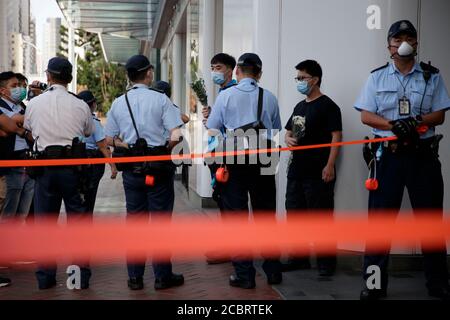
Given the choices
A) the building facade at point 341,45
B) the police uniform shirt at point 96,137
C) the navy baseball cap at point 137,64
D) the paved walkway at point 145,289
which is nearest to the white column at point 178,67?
the building facade at point 341,45

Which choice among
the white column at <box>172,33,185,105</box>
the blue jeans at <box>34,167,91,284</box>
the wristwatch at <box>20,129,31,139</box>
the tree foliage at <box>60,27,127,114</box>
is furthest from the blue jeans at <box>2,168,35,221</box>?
the tree foliage at <box>60,27,127,114</box>

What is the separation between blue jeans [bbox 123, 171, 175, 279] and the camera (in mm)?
5570

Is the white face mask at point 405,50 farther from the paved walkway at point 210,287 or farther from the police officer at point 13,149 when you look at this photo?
the police officer at point 13,149

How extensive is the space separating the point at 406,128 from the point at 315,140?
135 cm

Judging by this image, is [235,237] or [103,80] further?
[103,80]

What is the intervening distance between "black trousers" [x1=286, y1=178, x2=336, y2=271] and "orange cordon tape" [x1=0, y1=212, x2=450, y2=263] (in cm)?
9

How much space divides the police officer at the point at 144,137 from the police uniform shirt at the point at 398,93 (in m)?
1.72

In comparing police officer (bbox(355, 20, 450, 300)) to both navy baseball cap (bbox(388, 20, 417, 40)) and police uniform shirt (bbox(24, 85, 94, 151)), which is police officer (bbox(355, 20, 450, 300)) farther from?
police uniform shirt (bbox(24, 85, 94, 151))

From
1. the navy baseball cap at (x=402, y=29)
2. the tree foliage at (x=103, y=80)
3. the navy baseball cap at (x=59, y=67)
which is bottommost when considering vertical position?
the navy baseball cap at (x=59, y=67)

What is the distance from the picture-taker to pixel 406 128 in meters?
4.78

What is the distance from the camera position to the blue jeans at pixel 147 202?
5.57m

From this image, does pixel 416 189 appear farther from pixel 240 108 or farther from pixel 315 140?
pixel 240 108

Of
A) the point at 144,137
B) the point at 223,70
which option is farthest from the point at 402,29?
the point at 144,137
